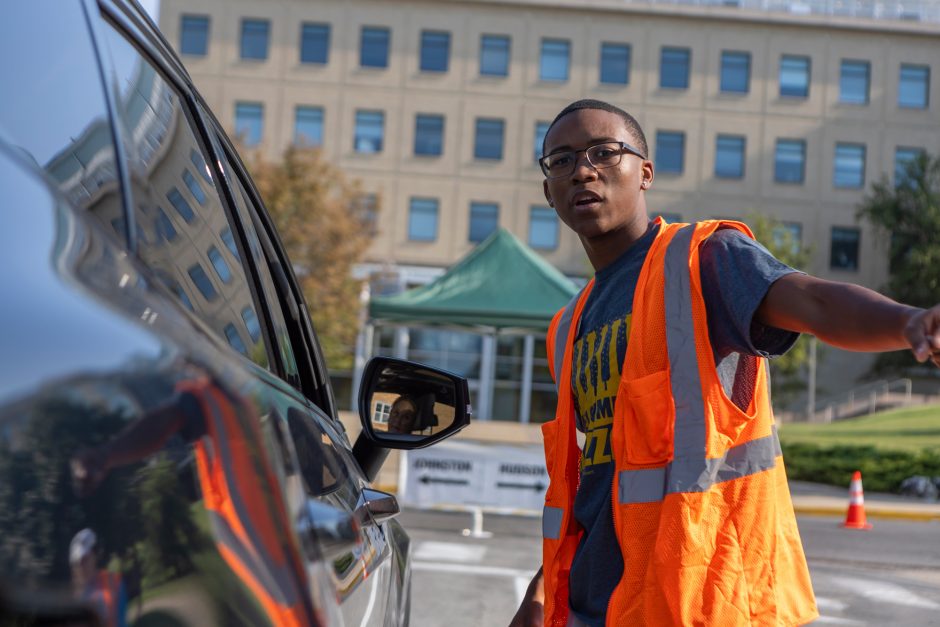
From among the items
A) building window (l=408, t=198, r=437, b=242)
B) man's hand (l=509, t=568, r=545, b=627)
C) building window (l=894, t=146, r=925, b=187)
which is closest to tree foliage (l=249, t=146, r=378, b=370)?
building window (l=408, t=198, r=437, b=242)

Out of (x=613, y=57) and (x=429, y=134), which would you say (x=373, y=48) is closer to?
(x=429, y=134)

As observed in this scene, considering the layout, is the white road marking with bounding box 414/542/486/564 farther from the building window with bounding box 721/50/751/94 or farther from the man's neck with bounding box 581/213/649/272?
the building window with bounding box 721/50/751/94

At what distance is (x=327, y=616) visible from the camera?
770mm

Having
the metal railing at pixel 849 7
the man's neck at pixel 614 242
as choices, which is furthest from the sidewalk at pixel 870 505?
the metal railing at pixel 849 7

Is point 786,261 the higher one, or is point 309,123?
point 309,123

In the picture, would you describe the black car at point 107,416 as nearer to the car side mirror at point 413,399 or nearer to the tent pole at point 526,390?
the car side mirror at point 413,399

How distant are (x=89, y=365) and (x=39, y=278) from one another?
6 cm

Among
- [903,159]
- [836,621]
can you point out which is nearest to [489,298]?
[836,621]

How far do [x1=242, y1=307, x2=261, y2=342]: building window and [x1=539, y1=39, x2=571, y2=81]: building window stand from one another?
3813 centimetres

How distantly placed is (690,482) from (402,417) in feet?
1.92

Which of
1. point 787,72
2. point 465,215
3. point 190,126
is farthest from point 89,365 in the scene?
point 787,72

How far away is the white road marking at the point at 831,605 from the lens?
25.2ft

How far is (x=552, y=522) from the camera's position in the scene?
2430mm

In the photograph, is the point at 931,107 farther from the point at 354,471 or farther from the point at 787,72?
the point at 354,471
